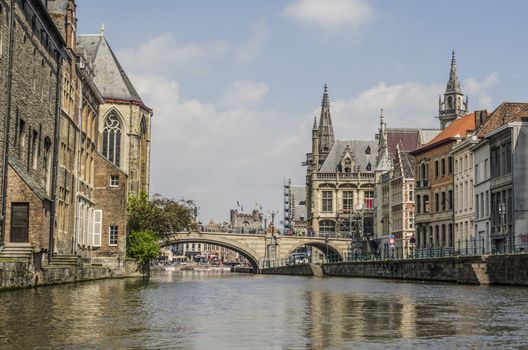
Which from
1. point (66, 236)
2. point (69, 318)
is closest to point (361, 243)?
point (66, 236)

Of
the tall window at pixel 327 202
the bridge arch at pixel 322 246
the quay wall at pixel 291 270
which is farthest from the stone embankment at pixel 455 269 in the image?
the tall window at pixel 327 202

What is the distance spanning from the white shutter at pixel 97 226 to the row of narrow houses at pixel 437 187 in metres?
23.6

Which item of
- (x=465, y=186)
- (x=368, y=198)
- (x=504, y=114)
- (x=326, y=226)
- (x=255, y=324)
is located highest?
(x=504, y=114)

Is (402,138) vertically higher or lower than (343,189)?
higher

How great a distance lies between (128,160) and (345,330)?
78.6 m

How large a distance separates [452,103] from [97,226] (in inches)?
3561

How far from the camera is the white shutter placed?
226ft

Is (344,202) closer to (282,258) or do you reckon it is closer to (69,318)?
(282,258)

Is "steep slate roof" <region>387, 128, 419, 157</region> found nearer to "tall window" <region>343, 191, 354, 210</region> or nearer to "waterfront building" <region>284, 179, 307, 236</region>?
"tall window" <region>343, 191, 354, 210</region>

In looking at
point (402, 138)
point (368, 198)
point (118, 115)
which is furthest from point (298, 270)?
point (368, 198)

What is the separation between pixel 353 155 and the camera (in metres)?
148

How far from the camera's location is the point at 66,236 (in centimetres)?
5553

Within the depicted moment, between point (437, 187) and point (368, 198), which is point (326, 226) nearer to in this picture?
point (368, 198)

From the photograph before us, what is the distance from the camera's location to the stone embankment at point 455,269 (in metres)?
43.0
